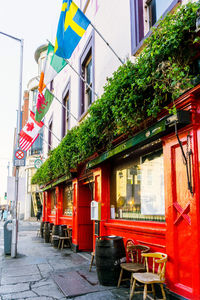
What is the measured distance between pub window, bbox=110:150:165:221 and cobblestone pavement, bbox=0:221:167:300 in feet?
5.30

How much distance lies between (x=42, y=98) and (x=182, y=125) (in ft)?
26.3

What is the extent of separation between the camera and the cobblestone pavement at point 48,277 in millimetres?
5238

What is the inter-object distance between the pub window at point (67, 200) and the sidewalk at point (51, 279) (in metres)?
3.56

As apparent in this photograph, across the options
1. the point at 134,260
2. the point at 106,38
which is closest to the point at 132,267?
the point at 134,260

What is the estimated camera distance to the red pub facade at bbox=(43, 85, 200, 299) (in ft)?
14.1

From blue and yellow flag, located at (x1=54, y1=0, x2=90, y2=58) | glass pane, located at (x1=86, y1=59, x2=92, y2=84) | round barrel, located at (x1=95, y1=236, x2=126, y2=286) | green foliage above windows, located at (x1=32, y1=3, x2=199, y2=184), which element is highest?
glass pane, located at (x1=86, y1=59, x2=92, y2=84)

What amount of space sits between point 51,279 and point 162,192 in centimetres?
333

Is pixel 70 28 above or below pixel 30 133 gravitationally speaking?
above

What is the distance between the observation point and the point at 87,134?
740 centimetres

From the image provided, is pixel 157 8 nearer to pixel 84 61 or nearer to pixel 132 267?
pixel 84 61

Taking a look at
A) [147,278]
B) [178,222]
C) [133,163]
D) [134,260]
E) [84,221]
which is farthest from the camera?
[84,221]

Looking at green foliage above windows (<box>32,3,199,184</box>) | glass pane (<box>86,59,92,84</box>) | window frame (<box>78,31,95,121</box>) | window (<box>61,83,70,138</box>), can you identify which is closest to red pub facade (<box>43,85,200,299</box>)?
green foliage above windows (<box>32,3,199,184</box>)

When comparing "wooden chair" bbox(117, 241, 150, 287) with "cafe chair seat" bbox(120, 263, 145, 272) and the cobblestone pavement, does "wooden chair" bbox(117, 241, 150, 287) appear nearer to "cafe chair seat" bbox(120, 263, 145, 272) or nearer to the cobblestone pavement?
"cafe chair seat" bbox(120, 263, 145, 272)

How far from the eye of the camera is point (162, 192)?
18.2 ft
